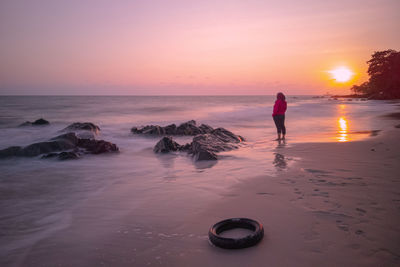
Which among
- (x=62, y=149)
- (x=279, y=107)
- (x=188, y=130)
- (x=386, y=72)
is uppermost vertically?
(x=386, y=72)

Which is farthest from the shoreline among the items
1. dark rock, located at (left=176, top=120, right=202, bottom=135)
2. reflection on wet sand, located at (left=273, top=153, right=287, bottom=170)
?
dark rock, located at (left=176, top=120, right=202, bottom=135)

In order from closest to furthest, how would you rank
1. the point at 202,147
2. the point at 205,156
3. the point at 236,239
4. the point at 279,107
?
the point at 236,239 < the point at 205,156 < the point at 202,147 < the point at 279,107

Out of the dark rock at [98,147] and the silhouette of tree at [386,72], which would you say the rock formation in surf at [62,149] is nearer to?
the dark rock at [98,147]

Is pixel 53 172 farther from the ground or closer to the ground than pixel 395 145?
closer to the ground

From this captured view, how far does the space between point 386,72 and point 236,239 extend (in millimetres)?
63571

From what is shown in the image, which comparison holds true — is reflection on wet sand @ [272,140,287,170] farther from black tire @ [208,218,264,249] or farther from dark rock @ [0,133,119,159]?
dark rock @ [0,133,119,159]

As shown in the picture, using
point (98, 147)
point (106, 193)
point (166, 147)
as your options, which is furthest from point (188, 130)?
point (106, 193)

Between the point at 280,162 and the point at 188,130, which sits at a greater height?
the point at 188,130

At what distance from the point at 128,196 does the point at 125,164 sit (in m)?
2.94

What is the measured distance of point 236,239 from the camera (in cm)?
274

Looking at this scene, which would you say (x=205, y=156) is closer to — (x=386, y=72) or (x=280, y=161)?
(x=280, y=161)

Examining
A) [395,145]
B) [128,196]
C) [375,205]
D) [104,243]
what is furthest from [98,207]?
[395,145]

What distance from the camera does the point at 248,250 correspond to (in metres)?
2.73

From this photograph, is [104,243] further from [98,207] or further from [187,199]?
[187,199]
